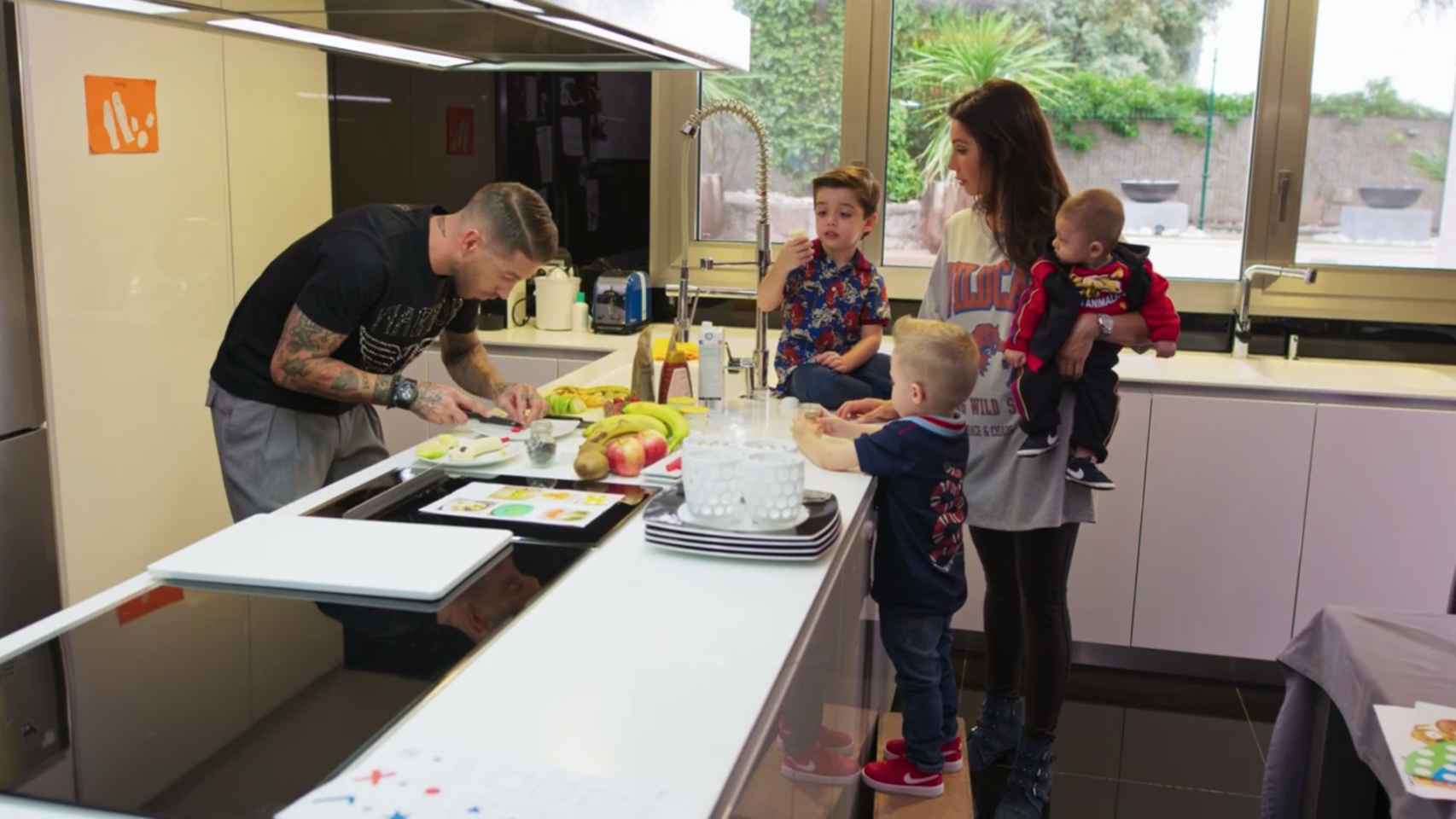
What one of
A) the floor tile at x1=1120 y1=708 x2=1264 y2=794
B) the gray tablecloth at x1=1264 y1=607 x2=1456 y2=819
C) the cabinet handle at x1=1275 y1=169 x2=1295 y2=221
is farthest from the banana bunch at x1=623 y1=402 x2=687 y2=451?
the cabinet handle at x1=1275 y1=169 x2=1295 y2=221

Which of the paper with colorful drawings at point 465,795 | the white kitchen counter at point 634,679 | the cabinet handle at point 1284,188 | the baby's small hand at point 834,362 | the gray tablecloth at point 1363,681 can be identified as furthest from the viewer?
the cabinet handle at point 1284,188

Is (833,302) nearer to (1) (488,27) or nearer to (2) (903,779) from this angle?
(2) (903,779)

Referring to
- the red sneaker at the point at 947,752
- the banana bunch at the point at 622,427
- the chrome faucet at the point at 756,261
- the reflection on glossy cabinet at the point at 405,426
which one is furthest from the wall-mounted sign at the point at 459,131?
the red sneaker at the point at 947,752

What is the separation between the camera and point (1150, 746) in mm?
3387

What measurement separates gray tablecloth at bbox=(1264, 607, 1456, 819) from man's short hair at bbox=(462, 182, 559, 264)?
1538 mm

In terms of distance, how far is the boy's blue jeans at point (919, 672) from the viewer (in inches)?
94.6

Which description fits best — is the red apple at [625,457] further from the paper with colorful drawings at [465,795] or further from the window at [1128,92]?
the window at [1128,92]

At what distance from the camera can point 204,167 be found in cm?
341

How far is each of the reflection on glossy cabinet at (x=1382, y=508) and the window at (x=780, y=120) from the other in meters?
1.81

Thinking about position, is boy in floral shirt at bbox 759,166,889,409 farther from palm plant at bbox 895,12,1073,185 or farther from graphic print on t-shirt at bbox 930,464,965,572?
palm plant at bbox 895,12,1073,185

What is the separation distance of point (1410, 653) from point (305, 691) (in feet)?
5.25

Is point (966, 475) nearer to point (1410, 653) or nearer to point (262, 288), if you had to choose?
point (1410, 653)

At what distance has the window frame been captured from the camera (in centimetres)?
404

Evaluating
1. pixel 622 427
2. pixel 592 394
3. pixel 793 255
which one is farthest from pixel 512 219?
pixel 793 255
